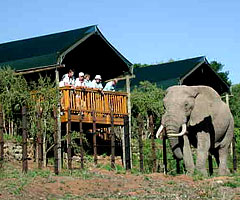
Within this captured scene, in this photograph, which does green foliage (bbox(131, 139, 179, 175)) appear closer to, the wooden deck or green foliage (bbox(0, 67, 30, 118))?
the wooden deck

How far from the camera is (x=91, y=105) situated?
24.7 metres

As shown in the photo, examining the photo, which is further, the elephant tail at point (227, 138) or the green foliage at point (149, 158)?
the green foliage at point (149, 158)

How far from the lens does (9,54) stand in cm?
2775

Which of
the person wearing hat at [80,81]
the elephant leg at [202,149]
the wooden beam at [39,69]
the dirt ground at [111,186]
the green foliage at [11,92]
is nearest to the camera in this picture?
the dirt ground at [111,186]

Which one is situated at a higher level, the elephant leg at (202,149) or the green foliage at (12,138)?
the green foliage at (12,138)

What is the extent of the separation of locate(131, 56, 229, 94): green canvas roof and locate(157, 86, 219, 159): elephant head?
15.5 metres

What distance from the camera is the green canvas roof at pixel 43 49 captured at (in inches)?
972

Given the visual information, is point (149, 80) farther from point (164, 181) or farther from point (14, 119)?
point (164, 181)

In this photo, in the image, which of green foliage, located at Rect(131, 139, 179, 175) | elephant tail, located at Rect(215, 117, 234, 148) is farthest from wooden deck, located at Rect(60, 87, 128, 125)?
elephant tail, located at Rect(215, 117, 234, 148)

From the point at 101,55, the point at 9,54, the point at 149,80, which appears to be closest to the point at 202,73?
the point at 149,80

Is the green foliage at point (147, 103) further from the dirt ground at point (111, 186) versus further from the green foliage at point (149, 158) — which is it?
the dirt ground at point (111, 186)

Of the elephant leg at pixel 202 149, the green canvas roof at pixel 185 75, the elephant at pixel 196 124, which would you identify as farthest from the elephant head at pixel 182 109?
the green canvas roof at pixel 185 75

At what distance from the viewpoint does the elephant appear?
1680 centimetres

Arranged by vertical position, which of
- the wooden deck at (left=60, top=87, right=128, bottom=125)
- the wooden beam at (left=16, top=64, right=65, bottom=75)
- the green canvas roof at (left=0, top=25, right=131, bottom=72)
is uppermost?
the green canvas roof at (left=0, top=25, right=131, bottom=72)
